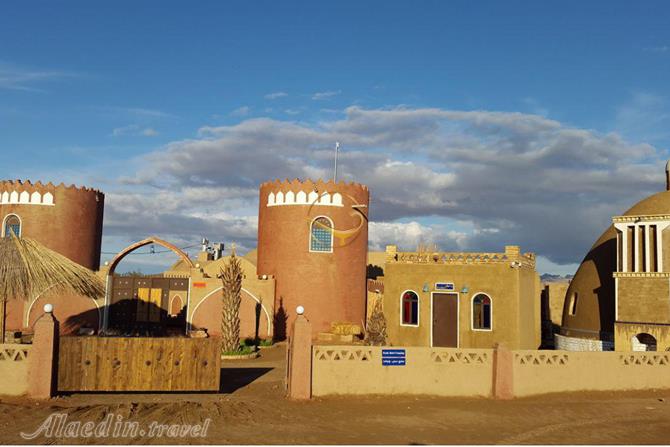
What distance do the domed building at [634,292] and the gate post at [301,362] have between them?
1272 cm

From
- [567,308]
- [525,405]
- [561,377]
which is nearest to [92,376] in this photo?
[525,405]

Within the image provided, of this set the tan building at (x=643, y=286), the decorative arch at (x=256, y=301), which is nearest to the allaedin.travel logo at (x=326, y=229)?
the decorative arch at (x=256, y=301)

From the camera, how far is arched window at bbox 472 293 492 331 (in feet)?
77.0

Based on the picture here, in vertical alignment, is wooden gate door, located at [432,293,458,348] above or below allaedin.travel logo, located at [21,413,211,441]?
above

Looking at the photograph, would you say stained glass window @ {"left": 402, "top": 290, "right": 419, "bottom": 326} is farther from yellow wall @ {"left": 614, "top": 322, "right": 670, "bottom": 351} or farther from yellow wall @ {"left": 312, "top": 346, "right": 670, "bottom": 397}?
yellow wall @ {"left": 312, "top": 346, "right": 670, "bottom": 397}

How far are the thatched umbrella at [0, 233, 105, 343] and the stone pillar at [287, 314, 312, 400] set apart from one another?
778cm

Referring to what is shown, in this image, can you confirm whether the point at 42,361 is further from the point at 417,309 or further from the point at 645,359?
the point at 645,359

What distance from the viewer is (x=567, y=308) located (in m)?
27.4

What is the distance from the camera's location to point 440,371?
15328 mm

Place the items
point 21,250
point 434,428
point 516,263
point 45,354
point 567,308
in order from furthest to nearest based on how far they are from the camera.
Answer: point 567,308 → point 516,263 → point 21,250 → point 45,354 → point 434,428

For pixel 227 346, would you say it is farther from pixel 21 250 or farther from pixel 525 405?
pixel 525 405

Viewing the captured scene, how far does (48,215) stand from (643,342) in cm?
2526

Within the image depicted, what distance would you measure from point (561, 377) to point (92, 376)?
11.7 metres

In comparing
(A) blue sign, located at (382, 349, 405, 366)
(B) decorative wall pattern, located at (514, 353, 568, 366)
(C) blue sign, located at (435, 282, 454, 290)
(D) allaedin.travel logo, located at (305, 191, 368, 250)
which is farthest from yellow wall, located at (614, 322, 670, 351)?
(D) allaedin.travel logo, located at (305, 191, 368, 250)
